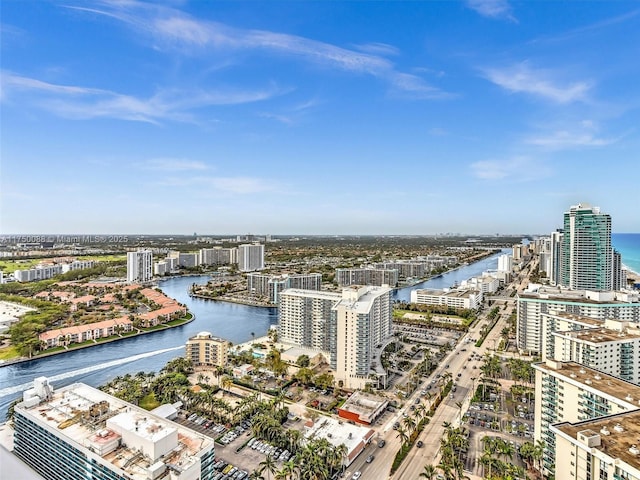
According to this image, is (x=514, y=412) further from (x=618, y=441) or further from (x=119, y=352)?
(x=119, y=352)

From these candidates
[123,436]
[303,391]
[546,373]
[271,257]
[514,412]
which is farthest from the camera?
[271,257]

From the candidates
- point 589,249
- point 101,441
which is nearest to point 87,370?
point 101,441

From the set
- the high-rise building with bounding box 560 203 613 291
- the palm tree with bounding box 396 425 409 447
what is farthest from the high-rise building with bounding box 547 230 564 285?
the palm tree with bounding box 396 425 409 447

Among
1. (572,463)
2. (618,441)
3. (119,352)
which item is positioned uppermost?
(618,441)

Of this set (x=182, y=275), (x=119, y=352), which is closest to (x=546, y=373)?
(x=119, y=352)

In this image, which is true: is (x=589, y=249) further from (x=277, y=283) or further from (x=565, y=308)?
(x=277, y=283)

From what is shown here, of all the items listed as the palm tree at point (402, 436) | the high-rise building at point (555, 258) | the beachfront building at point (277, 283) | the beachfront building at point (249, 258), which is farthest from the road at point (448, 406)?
the beachfront building at point (249, 258)

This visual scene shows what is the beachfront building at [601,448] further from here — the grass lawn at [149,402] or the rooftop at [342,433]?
the grass lawn at [149,402]
